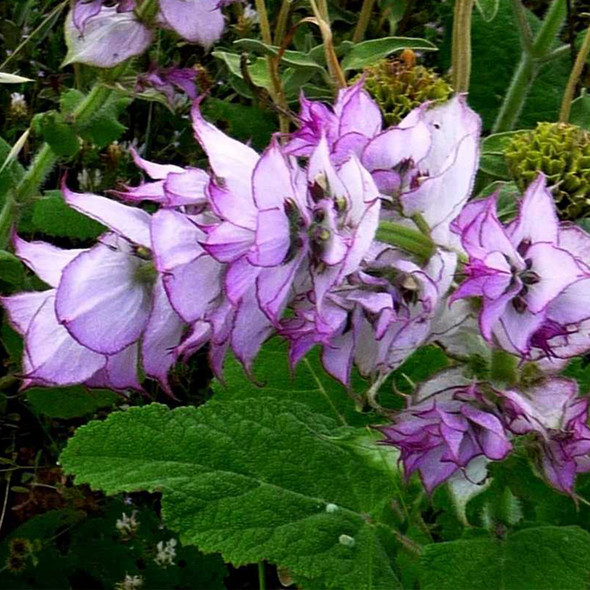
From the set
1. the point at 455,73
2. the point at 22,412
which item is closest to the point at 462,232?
the point at 455,73

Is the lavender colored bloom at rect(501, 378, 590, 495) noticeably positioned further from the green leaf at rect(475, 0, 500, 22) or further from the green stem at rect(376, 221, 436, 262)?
the green leaf at rect(475, 0, 500, 22)

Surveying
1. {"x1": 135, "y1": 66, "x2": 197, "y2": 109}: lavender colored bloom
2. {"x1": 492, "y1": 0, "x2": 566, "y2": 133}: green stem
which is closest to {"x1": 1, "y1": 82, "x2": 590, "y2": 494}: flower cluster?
{"x1": 135, "y1": 66, "x2": 197, "y2": 109}: lavender colored bloom

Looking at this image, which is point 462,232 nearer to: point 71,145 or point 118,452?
point 118,452

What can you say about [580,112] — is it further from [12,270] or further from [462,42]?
[12,270]

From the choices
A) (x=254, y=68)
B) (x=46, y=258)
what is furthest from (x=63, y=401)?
(x=46, y=258)

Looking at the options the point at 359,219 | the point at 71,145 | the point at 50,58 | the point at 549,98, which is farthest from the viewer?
the point at 50,58

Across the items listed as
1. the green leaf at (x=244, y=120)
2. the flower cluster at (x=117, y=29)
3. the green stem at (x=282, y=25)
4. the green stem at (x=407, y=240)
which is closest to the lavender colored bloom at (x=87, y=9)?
the flower cluster at (x=117, y=29)
